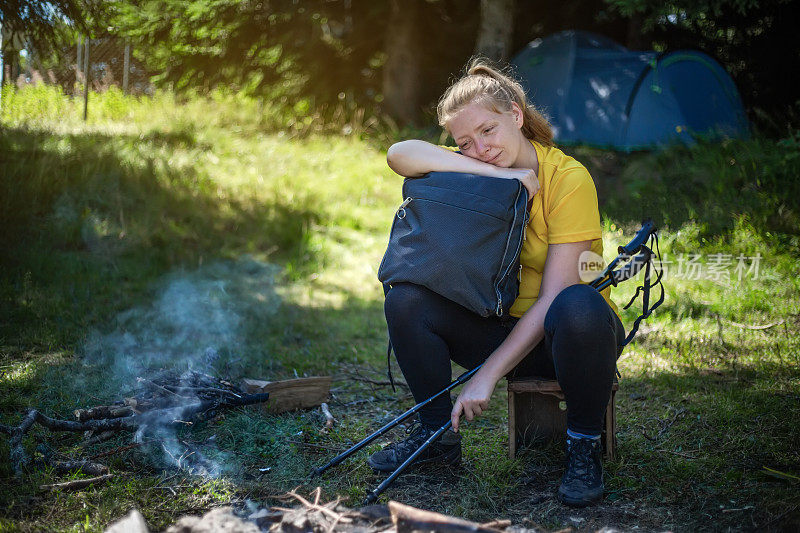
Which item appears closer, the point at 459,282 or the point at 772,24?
the point at 459,282

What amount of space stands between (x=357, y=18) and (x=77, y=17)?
4738mm

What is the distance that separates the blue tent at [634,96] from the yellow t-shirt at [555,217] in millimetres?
5339

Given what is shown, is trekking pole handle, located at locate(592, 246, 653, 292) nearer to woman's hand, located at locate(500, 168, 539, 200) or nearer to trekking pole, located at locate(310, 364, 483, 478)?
woman's hand, located at locate(500, 168, 539, 200)

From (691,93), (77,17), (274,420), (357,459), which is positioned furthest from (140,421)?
(691,93)

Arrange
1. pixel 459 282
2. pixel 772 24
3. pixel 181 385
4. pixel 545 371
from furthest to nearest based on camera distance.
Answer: pixel 772 24 → pixel 181 385 → pixel 545 371 → pixel 459 282

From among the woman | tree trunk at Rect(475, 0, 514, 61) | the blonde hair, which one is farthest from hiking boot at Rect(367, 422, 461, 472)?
tree trunk at Rect(475, 0, 514, 61)

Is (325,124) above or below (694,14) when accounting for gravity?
below

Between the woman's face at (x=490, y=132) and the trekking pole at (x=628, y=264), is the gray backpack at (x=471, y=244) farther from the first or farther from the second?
the trekking pole at (x=628, y=264)

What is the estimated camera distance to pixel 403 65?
9172 mm

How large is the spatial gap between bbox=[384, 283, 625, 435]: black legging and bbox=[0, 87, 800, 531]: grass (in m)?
0.35

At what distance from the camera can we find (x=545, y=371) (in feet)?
7.98

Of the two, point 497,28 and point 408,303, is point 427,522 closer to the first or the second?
point 408,303

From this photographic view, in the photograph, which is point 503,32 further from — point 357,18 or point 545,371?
point 545,371

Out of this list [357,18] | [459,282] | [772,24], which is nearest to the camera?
[459,282]
